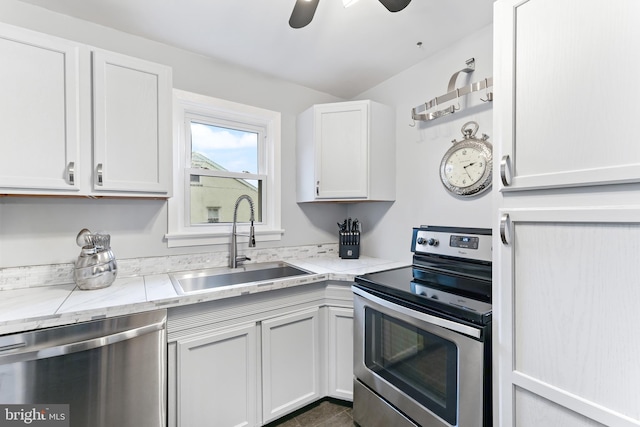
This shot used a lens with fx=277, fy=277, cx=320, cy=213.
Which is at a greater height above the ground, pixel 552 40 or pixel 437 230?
pixel 552 40

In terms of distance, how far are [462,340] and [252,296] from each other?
1054mm

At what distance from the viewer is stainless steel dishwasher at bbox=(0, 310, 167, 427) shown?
102 cm

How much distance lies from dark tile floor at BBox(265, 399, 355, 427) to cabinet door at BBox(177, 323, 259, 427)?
0.89ft

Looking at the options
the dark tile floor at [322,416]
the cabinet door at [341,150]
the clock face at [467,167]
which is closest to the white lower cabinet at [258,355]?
→ the dark tile floor at [322,416]

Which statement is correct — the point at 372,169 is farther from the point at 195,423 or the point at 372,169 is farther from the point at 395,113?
the point at 195,423

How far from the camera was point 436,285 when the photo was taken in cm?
146

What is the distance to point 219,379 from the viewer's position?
57.4 inches

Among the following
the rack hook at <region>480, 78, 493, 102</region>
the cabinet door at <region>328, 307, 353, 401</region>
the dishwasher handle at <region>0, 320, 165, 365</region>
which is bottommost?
the cabinet door at <region>328, 307, 353, 401</region>

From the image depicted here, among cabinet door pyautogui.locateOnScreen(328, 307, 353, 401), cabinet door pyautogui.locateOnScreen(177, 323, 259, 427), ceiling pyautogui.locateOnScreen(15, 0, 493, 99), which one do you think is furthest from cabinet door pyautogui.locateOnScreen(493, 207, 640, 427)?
ceiling pyautogui.locateOnScreen(15, 0, 493, 99)

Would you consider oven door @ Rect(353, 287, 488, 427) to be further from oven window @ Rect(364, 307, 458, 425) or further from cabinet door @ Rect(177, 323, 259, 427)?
cabinet door @ Rect(177, 323, 259, 427)

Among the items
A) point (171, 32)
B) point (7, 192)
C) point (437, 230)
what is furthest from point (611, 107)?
point (7, 192)

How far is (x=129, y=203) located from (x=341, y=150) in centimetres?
149

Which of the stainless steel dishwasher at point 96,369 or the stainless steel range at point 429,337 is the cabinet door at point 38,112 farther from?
the stainless steel range at point 429,337

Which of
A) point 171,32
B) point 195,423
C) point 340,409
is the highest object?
point 171,32
